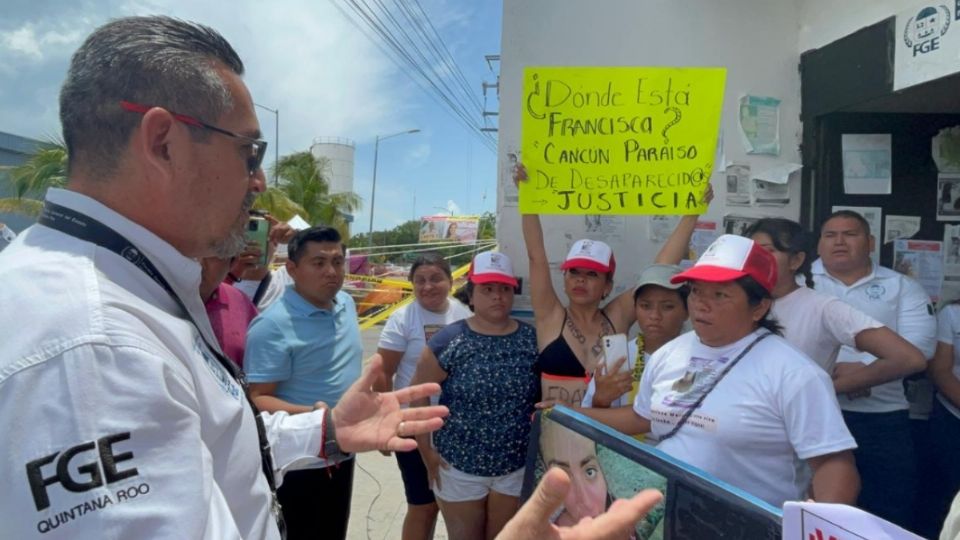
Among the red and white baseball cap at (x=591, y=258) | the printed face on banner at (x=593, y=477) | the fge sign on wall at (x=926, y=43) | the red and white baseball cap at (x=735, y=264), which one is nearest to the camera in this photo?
the printed face on banner at (x=593, y=477)

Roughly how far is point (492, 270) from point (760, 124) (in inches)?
67.7

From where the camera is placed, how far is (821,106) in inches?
121

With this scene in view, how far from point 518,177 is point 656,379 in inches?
51.5

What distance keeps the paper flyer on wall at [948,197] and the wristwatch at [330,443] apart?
3240 mm

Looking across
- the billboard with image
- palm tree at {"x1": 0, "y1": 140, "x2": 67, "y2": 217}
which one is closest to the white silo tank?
the billboard with image

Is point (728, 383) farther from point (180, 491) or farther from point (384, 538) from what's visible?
point (384, 538)

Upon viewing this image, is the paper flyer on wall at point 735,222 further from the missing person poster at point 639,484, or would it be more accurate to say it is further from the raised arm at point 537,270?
the missing person poster at point 639,484

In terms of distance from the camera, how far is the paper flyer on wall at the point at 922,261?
3082mm

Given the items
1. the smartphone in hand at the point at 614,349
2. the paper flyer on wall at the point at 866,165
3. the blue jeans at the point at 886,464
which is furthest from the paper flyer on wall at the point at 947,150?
the smartphone in hand at the point at 614,349

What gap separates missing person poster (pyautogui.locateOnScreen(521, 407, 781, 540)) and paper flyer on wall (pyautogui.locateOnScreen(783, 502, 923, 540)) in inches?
3.9

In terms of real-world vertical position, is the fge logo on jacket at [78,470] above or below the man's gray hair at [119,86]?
below

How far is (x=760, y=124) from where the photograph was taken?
3250 millimetres

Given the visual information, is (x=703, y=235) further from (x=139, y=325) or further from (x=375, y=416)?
(x=139, y=325)

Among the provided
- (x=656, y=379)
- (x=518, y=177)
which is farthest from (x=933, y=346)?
(x=518, y=177)
